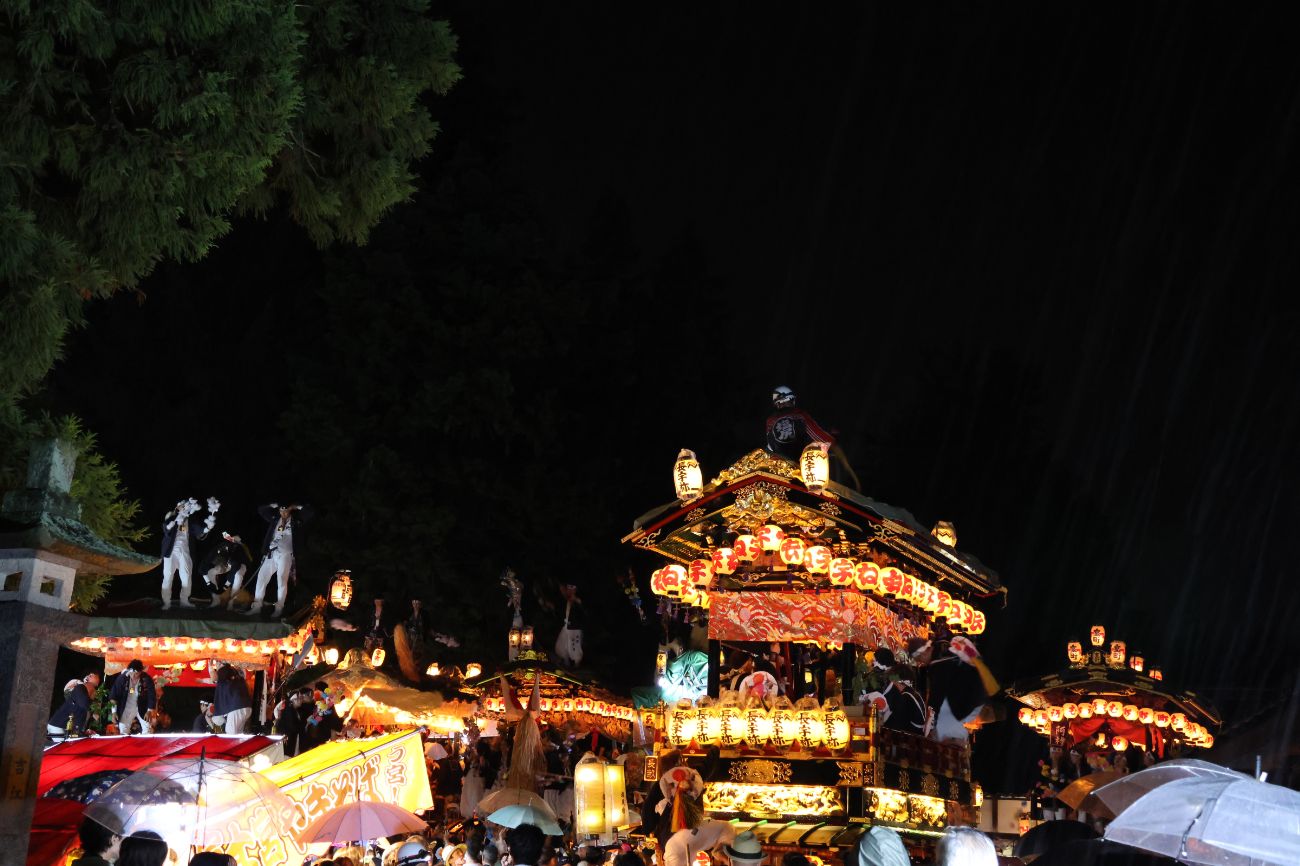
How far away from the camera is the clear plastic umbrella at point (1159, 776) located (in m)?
5.45

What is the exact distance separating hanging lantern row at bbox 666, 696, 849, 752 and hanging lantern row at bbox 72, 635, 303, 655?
20.1ft

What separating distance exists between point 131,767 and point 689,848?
5742 mm

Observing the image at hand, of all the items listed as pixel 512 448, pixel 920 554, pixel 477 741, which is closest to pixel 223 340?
pixel 512 448

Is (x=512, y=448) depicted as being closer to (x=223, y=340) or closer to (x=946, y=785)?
(x=223, y=340)

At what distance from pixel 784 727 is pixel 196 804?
330 inches

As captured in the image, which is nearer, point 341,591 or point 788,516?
point 788,516

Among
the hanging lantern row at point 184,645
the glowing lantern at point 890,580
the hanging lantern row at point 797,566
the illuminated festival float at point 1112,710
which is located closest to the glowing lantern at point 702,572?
the hanging lantern row at point 797,566

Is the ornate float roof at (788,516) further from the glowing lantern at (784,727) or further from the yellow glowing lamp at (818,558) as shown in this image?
the glowing lantern at (784,727)

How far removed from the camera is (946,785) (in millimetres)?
17125

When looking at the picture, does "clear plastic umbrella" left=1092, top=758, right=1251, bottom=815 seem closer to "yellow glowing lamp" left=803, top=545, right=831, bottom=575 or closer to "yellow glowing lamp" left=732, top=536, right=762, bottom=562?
"yellow glowing lamp" left=803, top=545, right=831, bottom=575

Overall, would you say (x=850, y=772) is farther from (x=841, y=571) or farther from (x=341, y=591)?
(x=341, y=591)

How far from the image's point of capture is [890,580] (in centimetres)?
1625

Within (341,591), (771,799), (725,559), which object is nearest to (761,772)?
(771,799)

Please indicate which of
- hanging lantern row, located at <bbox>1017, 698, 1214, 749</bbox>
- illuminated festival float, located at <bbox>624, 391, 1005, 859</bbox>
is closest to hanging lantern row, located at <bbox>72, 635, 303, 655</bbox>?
illuminated festival float, located at <bbox>624, 391, 1005, 859</bbox>
